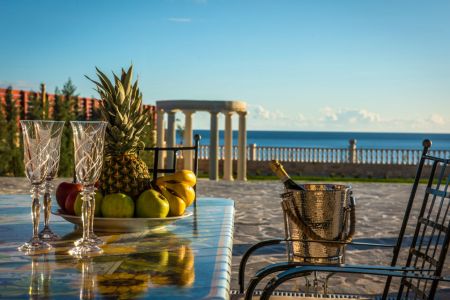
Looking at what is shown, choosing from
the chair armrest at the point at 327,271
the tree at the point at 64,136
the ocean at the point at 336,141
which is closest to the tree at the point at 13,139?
the tree at the point at 64,136

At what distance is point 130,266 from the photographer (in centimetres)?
168

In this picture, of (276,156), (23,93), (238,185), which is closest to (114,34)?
(23,93)

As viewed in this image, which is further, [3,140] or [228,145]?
[228,145]

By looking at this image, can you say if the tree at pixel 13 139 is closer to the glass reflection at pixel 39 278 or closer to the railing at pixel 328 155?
the railing at pixel 328 155

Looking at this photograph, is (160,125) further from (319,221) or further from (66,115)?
(319,221)

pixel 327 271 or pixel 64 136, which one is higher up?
pixel 64 136

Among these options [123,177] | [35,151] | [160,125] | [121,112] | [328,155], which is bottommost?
[328,155]

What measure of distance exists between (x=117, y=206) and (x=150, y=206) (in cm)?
11

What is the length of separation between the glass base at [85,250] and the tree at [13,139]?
11333mm

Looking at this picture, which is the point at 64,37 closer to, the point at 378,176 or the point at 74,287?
the point at 378,176

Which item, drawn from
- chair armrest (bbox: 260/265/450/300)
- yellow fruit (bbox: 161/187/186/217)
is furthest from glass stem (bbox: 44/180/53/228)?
chair armrest (bbox: 260/265/450/300)

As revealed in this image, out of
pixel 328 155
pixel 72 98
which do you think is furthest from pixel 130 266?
pixel 328 155

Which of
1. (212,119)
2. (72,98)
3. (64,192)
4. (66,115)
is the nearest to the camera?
(64,192)

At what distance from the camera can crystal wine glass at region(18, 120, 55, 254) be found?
5.91ft
